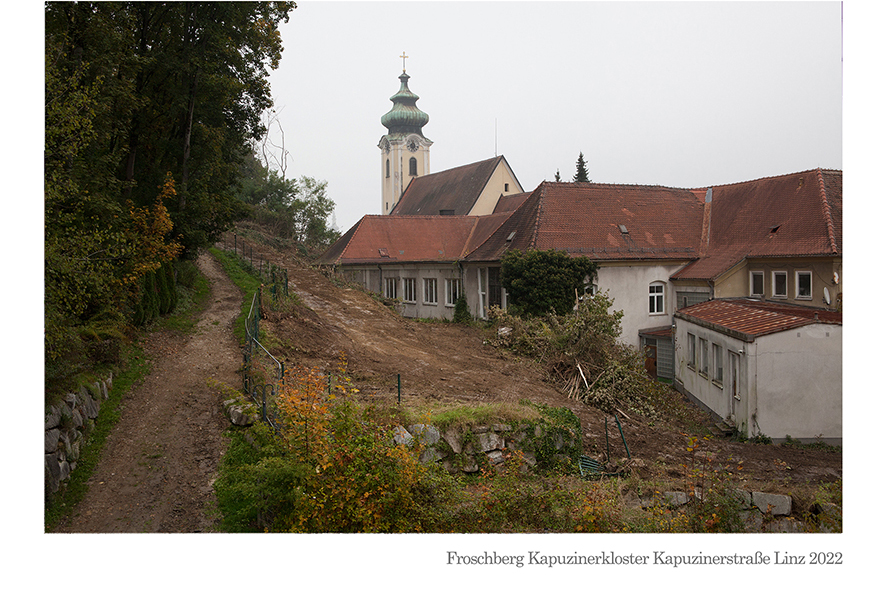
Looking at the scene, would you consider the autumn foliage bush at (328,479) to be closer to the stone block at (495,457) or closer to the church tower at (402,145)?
the stone block at (495,457)

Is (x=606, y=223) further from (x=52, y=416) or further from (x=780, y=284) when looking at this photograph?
(x=52, y=416)

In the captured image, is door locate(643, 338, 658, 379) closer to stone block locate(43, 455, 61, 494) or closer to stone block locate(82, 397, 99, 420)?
stone block locate(82, 397, 99, 420)

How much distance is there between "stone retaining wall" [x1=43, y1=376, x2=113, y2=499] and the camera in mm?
9906

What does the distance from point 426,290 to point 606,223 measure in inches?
415

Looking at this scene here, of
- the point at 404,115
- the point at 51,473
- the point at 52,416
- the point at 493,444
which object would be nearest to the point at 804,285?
the point at 493,444

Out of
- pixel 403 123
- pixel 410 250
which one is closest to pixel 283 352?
pixel 410 250

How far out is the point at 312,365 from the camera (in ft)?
55.8

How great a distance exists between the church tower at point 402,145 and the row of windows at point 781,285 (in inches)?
2050

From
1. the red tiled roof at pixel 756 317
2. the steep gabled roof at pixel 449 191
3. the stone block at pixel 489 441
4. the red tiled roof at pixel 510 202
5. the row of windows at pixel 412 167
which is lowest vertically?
the stone block at pixel 489 441

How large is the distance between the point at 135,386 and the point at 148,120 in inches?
393

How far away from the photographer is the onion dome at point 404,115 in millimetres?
77062

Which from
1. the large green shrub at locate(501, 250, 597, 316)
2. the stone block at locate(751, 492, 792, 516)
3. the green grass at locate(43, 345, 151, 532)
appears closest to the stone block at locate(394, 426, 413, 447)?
the green grass at locate(43, 345, 151, 532)

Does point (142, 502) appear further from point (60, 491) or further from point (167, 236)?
point (167, 236)

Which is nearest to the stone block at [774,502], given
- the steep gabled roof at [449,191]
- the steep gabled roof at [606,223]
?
the steep gabled roof at [606,223]
